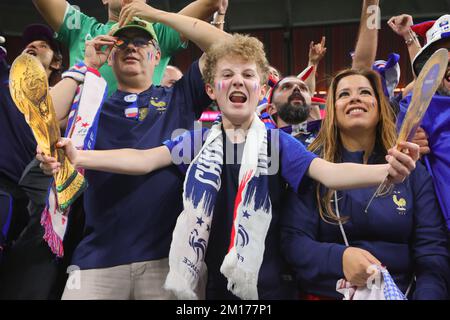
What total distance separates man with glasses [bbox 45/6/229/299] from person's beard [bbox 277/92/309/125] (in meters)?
0.70

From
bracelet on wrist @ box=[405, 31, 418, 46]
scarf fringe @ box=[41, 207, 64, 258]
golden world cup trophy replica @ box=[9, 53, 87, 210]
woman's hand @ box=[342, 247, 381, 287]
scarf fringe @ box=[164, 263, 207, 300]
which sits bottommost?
scarf fringe @ box=[164, 263, 207, 300]

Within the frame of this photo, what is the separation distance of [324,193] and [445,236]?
35cm

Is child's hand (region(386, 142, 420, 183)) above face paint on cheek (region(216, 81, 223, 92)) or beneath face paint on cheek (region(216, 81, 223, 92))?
beneath

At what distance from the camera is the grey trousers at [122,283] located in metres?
1.45

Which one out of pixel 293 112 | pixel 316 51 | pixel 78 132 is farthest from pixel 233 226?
pixel 316 51

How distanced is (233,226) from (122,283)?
15.0 inches

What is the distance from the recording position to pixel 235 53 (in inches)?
60.8

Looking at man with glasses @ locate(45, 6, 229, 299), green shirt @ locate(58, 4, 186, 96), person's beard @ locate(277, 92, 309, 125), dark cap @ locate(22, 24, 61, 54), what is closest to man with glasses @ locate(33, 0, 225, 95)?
green shirt @ locate(58, 4, 186, 96)

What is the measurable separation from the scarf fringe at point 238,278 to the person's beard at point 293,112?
3.74ft

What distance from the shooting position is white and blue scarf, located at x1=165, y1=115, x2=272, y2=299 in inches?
51.8

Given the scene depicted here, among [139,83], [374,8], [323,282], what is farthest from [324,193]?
[374,8]

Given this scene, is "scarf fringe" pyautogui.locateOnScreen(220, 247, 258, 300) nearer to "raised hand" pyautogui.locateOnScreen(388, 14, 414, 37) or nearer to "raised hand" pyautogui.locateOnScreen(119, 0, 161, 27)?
"raised hand" pyautogui.locateOnScreen(119, 0, 161, 27)

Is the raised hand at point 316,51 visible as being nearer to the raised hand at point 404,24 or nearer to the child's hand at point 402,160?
the raised hand at point 404,24

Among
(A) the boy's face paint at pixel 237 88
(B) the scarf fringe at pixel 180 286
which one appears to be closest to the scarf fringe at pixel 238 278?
(B) the scarf fringe at pixel 180 286
